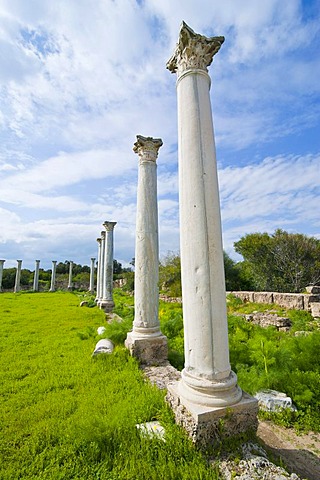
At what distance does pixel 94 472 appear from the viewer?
274cm

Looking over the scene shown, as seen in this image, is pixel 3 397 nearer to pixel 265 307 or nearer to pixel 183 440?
pixel 183 440

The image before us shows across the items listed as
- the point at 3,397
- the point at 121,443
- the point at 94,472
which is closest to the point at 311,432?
the point at 121,443

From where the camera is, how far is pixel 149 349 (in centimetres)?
603

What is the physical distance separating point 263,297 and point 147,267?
13.8 metres

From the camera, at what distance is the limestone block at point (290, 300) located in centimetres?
1523

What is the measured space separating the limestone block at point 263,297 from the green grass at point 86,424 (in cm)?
1378

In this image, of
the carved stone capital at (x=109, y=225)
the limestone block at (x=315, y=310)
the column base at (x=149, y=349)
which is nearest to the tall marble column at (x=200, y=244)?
the column base at (x=149, y=349)

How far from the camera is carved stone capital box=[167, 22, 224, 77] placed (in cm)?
393

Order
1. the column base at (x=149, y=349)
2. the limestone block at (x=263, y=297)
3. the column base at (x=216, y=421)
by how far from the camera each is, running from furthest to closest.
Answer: the limestone block at (x=263, y=297)
the column base at (x=149, y=349)
the column base at (x=216, y=421)

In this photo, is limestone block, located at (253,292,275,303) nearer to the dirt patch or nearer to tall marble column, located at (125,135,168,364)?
tall marble column, located at (125,135,168,364)

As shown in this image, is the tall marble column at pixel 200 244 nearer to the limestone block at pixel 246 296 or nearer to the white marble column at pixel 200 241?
the white marble column at pixel 200 241

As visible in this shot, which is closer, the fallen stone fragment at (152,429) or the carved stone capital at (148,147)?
the fallen stone fragment at (152,429)

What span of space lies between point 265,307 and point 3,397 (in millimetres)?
15191

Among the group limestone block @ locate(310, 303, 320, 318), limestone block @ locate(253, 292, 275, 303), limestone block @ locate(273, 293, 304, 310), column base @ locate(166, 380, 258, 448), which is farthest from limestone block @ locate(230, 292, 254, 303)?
column base @ locate(166, 380, 258, 448)
